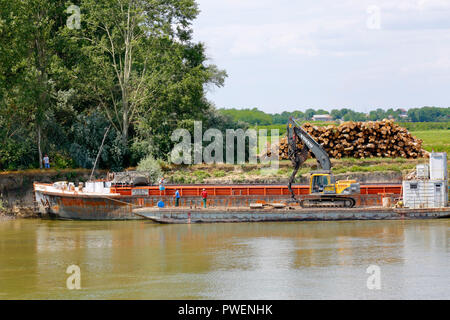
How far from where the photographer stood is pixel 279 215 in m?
37.8

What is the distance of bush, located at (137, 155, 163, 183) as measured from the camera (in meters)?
46.9

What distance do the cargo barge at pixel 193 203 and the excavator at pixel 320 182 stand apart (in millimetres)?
709

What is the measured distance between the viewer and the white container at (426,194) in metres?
37.9

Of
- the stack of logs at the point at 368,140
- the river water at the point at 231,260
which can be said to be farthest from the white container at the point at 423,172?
the stack of logs at the point at 368,140

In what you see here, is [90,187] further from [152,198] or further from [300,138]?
[300,138]

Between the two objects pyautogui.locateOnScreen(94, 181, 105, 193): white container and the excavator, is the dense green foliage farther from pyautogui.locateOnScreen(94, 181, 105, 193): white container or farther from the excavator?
the excavator

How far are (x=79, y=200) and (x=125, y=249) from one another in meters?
11.5

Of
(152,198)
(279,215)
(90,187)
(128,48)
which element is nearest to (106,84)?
(128,48)

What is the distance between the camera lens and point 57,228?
37.8 metres

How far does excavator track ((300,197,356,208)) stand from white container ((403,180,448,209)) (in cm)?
317

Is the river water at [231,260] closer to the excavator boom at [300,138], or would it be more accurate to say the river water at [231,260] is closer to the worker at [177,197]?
the worker at [177,197]

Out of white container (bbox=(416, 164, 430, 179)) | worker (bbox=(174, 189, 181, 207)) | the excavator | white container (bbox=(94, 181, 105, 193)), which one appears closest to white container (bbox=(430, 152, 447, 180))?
white container (bbox=(416, 164, 430, 179))

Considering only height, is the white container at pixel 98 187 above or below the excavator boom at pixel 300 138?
below
